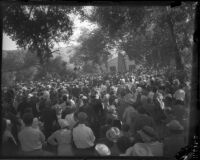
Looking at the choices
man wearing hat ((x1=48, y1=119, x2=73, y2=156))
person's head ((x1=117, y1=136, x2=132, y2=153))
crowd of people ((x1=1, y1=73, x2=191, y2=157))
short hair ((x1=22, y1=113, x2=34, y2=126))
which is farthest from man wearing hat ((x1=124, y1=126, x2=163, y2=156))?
short hair ((x1=22, y1=113, x2=34, y2=126))

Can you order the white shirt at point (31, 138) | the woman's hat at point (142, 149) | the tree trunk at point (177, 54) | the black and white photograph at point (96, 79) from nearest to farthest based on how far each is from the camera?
the white shirt at point (31, 138), the black and white photograph at point (96, 79), the woman's hat at point (142, 149), the tree trunk at point (177, 54)

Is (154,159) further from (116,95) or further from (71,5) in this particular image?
(71,5)

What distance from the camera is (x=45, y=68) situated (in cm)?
739

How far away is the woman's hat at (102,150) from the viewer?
7.18 metres

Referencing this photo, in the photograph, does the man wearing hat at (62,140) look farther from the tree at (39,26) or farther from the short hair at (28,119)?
the tree at (39,26)

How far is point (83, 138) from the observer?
23.5 feet

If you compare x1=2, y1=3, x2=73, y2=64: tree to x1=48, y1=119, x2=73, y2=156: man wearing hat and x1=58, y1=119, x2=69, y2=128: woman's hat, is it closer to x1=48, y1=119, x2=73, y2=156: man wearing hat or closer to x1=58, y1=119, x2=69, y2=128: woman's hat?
x1=58, y1=119, x2=69, y2=128: woman's hat

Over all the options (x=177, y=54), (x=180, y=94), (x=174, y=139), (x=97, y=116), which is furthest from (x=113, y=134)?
(x=177, y=54)

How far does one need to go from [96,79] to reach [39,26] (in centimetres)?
176

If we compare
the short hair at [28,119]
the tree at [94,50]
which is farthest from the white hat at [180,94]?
the short hair at [28,119]

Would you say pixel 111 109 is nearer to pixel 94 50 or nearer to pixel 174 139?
pixel 94 50

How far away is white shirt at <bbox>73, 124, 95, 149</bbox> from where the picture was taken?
7.13m

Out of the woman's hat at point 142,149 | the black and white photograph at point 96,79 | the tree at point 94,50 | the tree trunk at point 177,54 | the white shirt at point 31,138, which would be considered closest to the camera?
the white shirt at point 31,138

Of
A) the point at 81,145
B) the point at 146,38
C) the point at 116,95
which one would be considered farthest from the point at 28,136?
the point at 146,38
